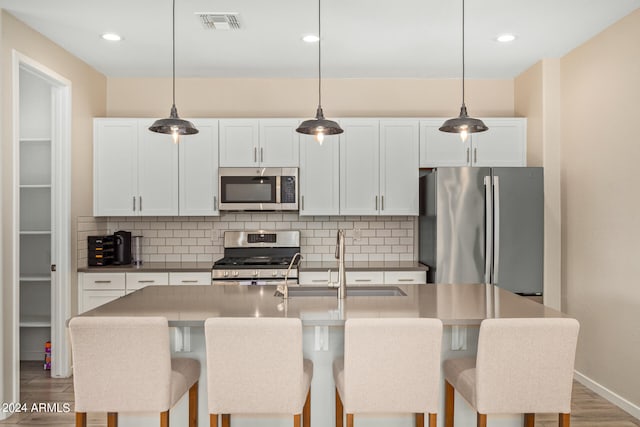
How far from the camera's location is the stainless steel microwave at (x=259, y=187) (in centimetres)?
477

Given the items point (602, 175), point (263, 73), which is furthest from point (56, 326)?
point (602, 175)

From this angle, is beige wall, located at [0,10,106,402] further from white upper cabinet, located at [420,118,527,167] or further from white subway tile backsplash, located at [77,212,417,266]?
white upper cabinet, located at [420,118,527,167]

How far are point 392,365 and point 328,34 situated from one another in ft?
8.71

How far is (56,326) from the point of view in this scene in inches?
168

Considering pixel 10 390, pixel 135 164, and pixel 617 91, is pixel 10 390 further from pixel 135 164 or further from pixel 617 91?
pixel 617 91

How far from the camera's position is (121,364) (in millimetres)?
2254

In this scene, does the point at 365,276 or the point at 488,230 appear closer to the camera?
the point at 488,230

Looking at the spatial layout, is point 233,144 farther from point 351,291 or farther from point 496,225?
point 496,225

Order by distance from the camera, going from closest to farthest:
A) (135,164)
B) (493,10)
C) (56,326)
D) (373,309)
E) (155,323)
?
(155,323), (373,309), (493,10), (56,326), (135,164)

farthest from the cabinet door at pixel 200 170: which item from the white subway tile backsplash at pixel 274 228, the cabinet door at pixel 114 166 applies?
the cabinet door at pixel 114 166

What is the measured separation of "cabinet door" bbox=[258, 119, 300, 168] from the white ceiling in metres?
0.53

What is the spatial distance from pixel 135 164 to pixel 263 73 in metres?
1.51

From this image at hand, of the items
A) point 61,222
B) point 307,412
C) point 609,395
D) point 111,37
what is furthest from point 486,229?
point 61,222

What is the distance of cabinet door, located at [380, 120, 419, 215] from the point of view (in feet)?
15.7
